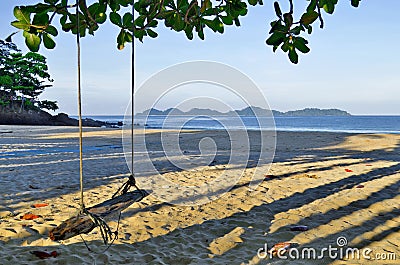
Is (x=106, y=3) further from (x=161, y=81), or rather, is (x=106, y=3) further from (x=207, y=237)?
(x=207, y=237)

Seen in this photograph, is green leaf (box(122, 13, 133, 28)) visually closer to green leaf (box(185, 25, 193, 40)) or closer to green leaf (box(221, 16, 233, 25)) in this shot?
green leaf (box(185, 25, 193, 40))

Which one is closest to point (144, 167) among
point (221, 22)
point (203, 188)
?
point (203, 188)

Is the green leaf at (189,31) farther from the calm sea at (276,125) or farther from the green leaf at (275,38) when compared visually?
the calm sea at (276,125)

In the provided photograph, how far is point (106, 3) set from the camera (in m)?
1.89

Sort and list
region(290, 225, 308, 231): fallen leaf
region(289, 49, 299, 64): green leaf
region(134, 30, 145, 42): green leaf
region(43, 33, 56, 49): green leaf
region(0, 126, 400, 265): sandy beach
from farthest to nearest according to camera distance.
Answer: region(290, 225, 308, 231): fallen leaf
region(0, 126, 400, 265): sandy beach
region(134, 30, 145, 42): green leaf
region(289, 49, 299, 64): green leaf
region(43, 33, 56, 49): green leaf

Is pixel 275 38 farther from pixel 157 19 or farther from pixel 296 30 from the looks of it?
pixel 157 19

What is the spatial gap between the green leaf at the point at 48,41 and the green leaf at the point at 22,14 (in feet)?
0.54

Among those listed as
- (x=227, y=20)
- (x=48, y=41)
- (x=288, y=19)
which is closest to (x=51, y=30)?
(x=48, y=41)

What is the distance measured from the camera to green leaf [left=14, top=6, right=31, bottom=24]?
150cm

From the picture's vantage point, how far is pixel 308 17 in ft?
5.62

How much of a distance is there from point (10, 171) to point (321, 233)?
6.62m

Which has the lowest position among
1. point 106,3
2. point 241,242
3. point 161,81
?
point 241,242

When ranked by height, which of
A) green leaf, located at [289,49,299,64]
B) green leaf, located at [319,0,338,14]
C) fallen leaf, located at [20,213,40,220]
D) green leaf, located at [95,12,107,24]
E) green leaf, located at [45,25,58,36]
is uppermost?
green leaf, located at [319,0,338,14]

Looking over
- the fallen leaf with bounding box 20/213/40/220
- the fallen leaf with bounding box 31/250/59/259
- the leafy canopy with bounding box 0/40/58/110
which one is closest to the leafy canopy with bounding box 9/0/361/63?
the fallen leaf with bounding box 31/250/59/259
